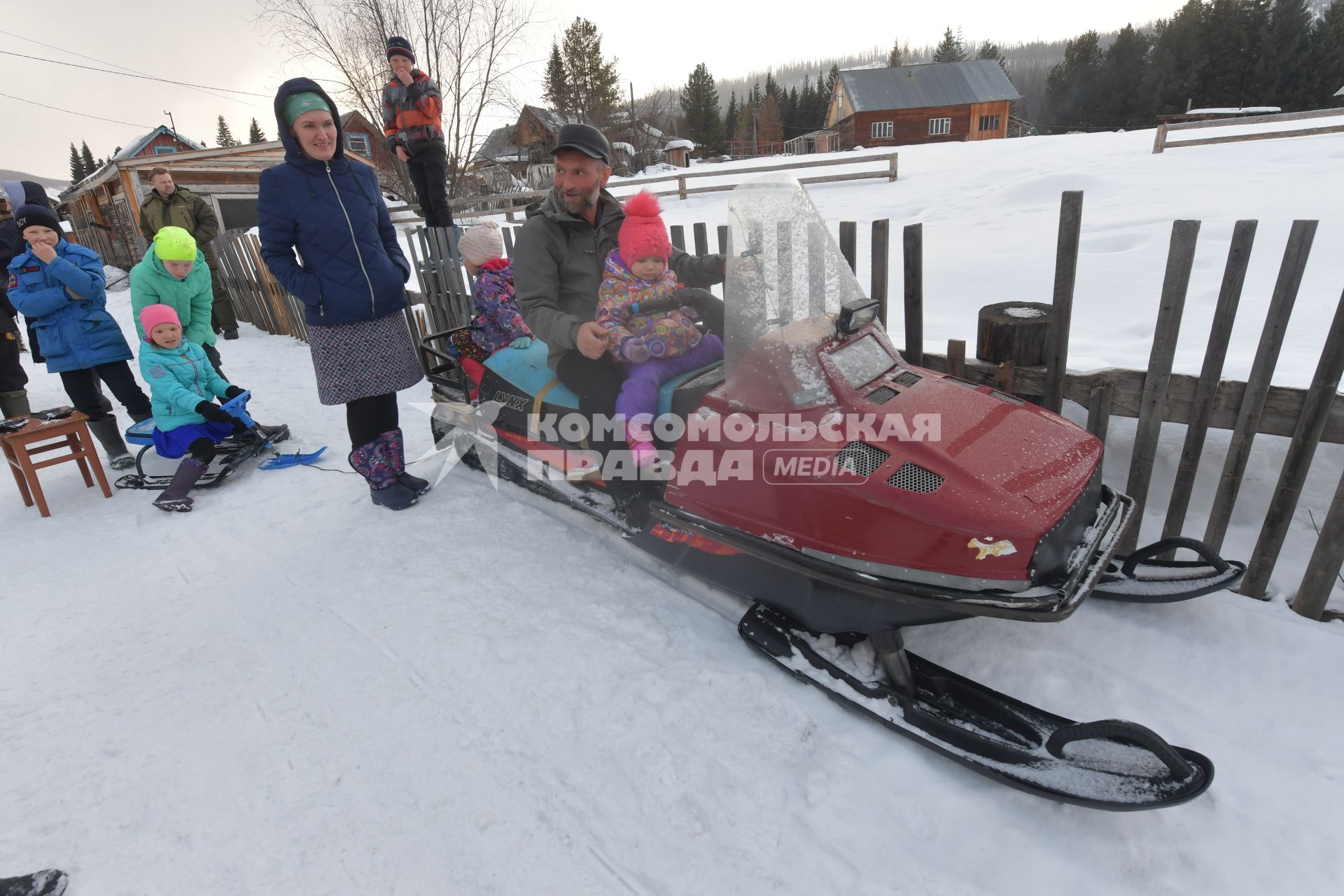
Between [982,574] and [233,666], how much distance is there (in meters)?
2.80

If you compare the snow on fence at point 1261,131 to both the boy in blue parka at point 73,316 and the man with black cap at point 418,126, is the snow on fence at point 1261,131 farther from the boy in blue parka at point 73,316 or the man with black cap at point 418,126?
the boy in blue parka at point 73,316

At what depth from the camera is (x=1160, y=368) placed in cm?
254

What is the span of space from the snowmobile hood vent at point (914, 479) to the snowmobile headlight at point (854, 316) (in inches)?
24.2

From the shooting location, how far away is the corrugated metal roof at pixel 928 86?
34500 mm

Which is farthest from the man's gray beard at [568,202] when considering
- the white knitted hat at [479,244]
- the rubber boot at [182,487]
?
the rubber boot at [182,487]

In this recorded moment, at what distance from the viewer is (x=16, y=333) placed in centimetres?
488

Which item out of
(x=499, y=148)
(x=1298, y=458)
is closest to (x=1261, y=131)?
(x=1298, y=458)

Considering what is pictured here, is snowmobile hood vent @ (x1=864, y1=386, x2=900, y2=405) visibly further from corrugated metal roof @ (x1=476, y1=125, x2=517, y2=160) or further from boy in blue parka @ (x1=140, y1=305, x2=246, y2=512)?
corrugated metal roof @ (x1=476, y1=125, x2=517, y2=160)

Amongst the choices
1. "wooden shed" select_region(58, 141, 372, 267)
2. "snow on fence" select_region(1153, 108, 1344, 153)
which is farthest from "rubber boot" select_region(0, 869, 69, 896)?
"snow on fence" select_region(1153, 108, 1344, 153)

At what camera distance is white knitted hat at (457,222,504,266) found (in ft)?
12.8

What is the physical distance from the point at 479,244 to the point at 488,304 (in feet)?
1.48

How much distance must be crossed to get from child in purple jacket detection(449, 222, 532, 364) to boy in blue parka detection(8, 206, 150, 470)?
2555mm

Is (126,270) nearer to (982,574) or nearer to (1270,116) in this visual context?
(982,574)

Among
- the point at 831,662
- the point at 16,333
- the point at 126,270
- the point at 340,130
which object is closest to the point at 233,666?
the point at 831,662
